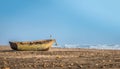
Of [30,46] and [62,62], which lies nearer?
[62,62]

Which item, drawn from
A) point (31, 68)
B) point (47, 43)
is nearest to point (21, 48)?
point (47, 43)

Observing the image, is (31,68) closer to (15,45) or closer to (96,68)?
(96,68)

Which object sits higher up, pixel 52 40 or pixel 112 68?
pixel 52 40

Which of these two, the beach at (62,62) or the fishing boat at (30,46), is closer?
the beach at (62,62)

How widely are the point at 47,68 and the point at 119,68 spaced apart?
323cm

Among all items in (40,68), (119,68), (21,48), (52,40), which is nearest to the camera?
(119,68)

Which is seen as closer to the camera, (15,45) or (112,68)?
(112,68)

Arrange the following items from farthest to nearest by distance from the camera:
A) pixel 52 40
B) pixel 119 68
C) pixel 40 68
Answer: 1. pixel 52 40
2. pixel 40 68
3. pixel 119 68

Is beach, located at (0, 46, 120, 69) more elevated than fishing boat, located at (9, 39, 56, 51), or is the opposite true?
fishing boat, located at (9, 39, 56, 51)

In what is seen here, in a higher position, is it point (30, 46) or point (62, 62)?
point (30, 46)

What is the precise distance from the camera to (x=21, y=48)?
45.8 meters

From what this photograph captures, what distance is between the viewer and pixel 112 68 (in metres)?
17.5

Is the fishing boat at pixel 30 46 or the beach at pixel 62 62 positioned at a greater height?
the fishing boat at pixel 30 46

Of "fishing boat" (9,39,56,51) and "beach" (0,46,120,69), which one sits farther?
"fishing boat" (9,39,56,51)
